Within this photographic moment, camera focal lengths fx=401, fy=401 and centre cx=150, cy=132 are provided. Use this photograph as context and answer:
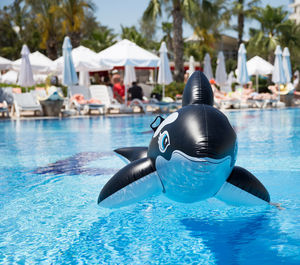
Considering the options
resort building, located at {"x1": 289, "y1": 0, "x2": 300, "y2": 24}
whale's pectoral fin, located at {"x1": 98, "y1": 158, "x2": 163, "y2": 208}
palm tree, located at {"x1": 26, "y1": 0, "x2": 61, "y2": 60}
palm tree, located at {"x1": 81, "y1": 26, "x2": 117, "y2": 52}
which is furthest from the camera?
resort building, located at {"x1": 289, "y1": 0, "x2": 300, "y2": 24}

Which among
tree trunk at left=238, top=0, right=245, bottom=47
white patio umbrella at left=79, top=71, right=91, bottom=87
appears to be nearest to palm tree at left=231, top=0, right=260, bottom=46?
tree trunk at left=238, top=0, right=245, bottom=47

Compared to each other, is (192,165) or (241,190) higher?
(192,165)

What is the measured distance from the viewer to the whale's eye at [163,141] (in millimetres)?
2783

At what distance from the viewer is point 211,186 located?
2705mm

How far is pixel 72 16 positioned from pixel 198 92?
27.4 m

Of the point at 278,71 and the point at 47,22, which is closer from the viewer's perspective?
the point at 278,71

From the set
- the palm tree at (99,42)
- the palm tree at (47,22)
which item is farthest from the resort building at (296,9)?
the palm tree at (47,22)

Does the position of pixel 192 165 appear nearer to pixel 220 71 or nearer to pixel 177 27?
pixel 177 27

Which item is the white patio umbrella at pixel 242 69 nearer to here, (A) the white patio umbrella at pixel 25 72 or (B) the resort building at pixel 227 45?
(A) the white patio umbrella at pixel 25 72

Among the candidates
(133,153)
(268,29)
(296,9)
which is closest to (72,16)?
(268,29)

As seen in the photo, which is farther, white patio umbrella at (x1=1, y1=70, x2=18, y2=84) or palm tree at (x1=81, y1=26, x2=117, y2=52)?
palm tree at (x1=81, y1=26, x2=117, y2=52)

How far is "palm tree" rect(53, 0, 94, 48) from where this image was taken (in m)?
28.6

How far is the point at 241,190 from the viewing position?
313 centimetres

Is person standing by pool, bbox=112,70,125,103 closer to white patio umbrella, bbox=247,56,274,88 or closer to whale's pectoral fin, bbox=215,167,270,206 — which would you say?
white patio umbrella, bbox=247,56,274,88
